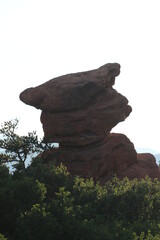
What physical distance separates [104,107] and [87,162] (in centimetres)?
718

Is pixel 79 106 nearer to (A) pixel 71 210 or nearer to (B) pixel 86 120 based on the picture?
(B) pixel 86 120

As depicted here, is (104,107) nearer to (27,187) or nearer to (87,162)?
(87,162)

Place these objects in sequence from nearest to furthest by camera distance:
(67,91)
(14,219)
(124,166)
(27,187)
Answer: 1. (14,219)
2. (27,187)
3. (67,91)
4. (124,166)

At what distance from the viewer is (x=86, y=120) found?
147 ft

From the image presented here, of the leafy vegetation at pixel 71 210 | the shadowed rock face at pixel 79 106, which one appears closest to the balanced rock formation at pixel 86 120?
the shadowed rock face at pixel 79 106

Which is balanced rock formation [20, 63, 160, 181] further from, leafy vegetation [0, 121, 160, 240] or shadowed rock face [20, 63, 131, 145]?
leafy vegetation [0, 121, 160, 240]

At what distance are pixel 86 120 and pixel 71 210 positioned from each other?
19979mm

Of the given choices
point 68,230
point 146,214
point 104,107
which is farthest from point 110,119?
point 68,230

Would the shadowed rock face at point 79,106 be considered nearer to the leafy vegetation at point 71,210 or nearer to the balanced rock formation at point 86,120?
the balanced rock formation at point 86,120

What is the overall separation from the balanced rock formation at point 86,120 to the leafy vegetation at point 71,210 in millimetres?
8689

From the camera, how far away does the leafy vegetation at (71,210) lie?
23594mm

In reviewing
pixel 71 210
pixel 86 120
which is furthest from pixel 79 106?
pixel 71 210

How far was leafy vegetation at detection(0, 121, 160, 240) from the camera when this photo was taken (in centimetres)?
2359

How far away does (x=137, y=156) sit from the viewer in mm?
50969
